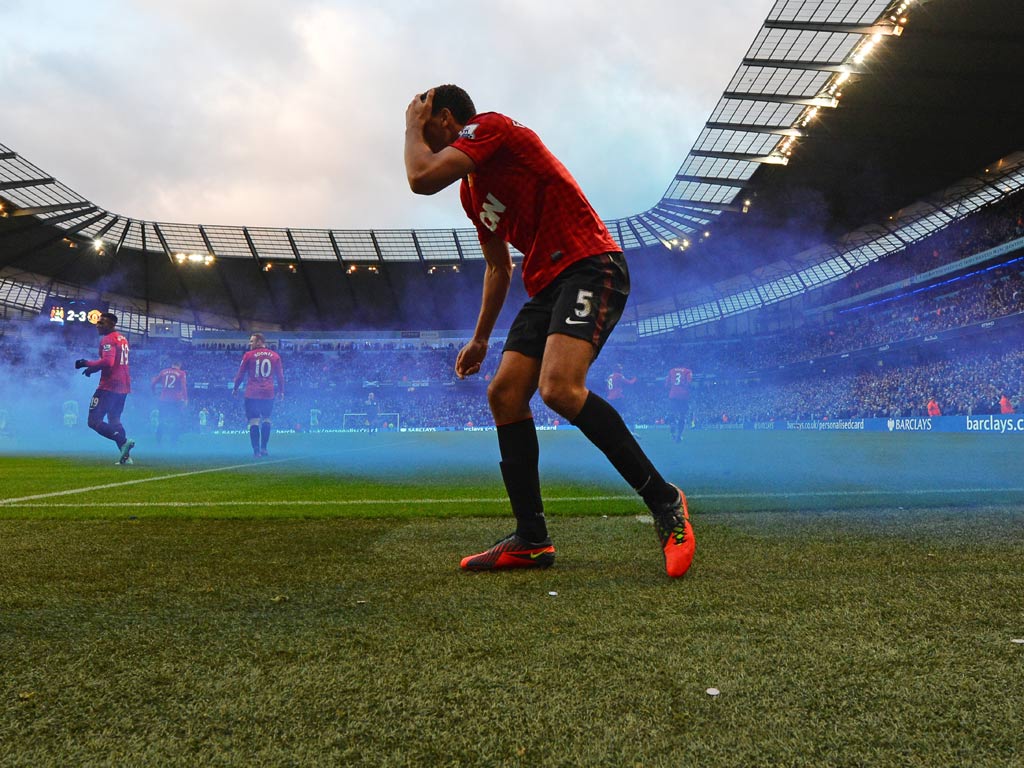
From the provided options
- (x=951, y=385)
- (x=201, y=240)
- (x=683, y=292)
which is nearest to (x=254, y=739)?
(x=951, y=385)

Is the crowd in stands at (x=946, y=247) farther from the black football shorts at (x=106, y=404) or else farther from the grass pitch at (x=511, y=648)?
the grass pitch at (x=511, y=648)

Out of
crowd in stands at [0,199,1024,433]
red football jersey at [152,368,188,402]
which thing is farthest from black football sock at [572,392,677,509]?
crowd in stands at [0,199,1024,433]

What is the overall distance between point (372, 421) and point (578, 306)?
146 feet

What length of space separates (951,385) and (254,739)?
32.8 meters

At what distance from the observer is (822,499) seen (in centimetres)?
439

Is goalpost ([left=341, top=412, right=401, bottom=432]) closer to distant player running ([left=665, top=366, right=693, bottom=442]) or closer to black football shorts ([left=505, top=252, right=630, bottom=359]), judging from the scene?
distant player running ([left=665, top=366, right=693, bottom=442])

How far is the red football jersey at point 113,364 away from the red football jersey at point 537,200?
8.78 m

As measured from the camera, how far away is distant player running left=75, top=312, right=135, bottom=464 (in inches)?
377

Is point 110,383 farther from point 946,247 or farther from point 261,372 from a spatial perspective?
point 946,247

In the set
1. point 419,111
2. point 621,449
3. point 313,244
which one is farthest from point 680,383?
point 313,244

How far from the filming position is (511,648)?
146cm

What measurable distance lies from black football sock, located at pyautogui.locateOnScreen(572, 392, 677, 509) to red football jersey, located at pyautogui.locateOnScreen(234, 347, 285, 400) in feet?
29.9

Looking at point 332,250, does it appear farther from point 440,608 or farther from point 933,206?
A: point 440,608

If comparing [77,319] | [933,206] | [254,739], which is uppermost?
[933,206]
